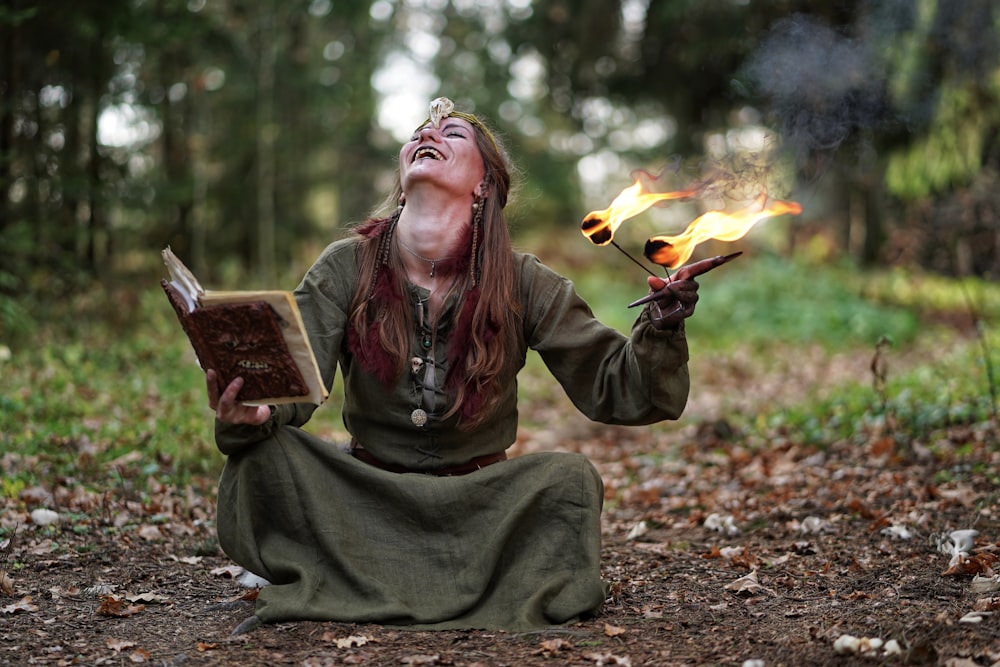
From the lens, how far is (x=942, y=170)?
1233 centimetres

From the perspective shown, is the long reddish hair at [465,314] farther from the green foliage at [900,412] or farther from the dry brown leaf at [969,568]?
the green foliage at [900,412]

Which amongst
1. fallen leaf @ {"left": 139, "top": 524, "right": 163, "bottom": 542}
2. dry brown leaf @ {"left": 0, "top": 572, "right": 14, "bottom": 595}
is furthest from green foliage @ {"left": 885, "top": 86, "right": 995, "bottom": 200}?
dry brown leaf @ {"left": 0, "top": 572, "right": 14, "bottom": 595}

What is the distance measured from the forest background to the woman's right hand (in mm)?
685

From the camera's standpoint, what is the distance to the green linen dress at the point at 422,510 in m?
3.47

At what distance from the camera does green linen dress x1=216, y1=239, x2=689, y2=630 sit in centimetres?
347

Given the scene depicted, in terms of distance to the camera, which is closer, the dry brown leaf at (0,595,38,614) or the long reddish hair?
the dry brown leaf at (0,595,38,614)

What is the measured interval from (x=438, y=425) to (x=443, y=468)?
183 mm

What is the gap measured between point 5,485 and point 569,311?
2818 millimetres

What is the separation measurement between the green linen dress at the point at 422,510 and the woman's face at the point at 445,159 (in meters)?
0.49

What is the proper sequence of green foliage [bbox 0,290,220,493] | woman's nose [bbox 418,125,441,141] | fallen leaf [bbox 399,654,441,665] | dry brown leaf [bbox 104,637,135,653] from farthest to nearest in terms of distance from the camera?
green foliage [bbox 0,290,220,493] → woman's nose [bbox 418,125,441,141] → dry brown leaf [bbox 104,637,135,653] → fallen leaf [bbox 399,654,441,665]

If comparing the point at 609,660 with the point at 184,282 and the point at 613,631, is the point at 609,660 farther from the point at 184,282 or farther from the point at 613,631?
the point at 184,282

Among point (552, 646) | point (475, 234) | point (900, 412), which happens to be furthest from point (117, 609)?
point (900, 412)

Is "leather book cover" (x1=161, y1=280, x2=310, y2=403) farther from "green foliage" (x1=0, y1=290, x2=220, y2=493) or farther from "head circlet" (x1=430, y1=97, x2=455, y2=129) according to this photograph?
"green foliage" (x1=0, y1=290, x2=220, y2=493)

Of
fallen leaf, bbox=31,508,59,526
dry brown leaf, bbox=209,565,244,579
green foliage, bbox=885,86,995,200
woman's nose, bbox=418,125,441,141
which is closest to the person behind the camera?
woman's nose, bbox=418,125,441,141
